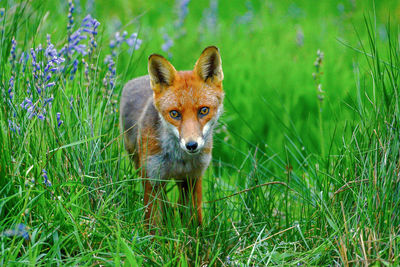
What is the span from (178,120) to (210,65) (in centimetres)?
59

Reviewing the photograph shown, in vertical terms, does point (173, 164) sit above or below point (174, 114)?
below

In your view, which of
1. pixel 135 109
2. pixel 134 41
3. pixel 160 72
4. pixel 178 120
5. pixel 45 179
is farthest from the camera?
pixel 134 41

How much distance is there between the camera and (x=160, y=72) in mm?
4473

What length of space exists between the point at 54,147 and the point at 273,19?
7.80m

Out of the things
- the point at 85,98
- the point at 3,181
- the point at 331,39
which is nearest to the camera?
the point at 3,181

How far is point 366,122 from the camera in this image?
3.81m

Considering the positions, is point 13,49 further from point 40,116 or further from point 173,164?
point 173,164

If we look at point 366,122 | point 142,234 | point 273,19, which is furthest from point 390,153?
point 273,19

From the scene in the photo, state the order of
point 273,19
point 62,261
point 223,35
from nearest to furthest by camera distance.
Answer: point 62,261 → point 223,35 → point 273,19

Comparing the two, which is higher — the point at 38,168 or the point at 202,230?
the point at 38,168

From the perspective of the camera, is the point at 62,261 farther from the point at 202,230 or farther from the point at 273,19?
the point at 273,19

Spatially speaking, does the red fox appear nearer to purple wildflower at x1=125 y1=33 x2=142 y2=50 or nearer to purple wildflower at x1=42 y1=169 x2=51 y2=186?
purple wildflower at x1=125 y1=33 x2=142 y2=50

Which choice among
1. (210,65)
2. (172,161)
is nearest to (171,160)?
(172,161)

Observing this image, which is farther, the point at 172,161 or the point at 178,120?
the point at 172,161
